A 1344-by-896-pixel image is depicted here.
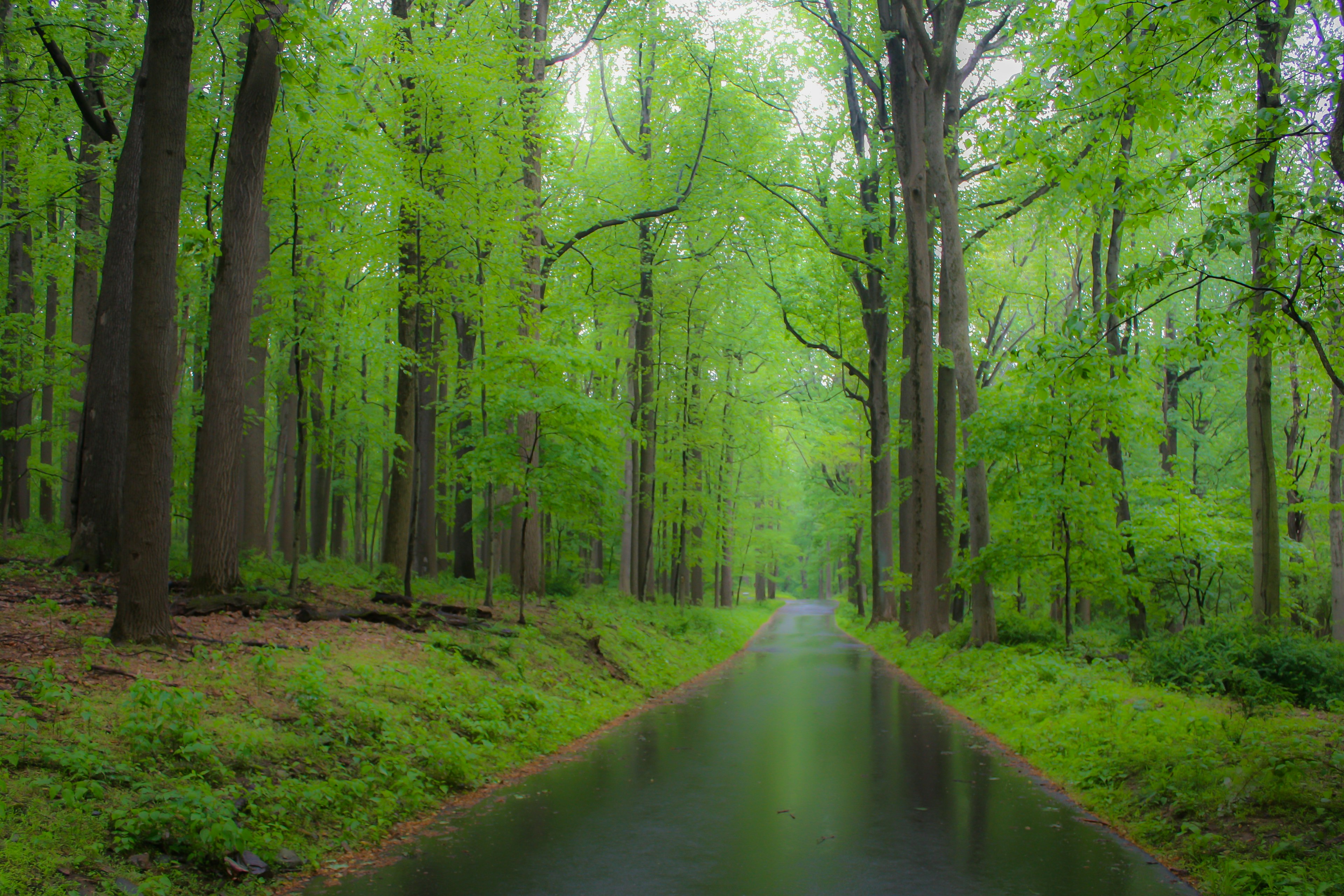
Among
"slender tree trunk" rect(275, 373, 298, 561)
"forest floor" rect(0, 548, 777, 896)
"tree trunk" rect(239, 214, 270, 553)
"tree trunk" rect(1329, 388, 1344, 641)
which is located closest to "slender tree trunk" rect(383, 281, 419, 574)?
"slender tree trunk" rect(275, 373, 298, 561)

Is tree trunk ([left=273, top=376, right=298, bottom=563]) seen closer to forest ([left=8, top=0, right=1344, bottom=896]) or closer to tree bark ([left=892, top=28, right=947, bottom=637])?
forest ([left=8, top=0, right=1344, bottom=896])

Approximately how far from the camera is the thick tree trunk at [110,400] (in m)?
11.2

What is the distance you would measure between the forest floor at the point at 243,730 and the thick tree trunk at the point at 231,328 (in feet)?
2.89

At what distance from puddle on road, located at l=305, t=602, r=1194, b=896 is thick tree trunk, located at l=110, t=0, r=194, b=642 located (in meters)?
3.74

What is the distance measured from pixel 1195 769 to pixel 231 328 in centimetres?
1102

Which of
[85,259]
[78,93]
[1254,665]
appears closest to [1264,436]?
[1254,665]

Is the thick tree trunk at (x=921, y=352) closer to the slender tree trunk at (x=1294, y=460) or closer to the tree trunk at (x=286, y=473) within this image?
the slender tree trunk at (x=1294, y=460)

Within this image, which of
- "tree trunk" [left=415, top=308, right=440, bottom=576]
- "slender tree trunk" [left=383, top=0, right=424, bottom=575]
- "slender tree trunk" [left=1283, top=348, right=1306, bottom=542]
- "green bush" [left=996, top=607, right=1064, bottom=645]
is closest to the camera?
"slender tree trunk" [left=383, top=0, right=424, bottom=575]

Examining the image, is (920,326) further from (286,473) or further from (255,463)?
(286,473)

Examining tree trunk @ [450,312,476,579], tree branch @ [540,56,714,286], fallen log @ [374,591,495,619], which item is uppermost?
tree branch @ [540,56,714,286]

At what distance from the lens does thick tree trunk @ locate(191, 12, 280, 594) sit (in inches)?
399

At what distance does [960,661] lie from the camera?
47.4 ft

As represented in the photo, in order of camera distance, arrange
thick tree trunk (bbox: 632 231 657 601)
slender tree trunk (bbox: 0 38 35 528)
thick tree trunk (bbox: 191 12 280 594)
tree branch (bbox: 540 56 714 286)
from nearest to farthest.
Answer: thick tree trunk (bbox: 191 12 280 594)
slender tree trunk (bbox: 0 38 35 528)
tree branch (bbox: 540 56 714 286)
thick tree trunk (bbox: 632 231 657 601)

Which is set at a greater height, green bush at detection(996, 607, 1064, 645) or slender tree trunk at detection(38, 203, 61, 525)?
slender tree trunk at detection(38, 203, 61, 525)
